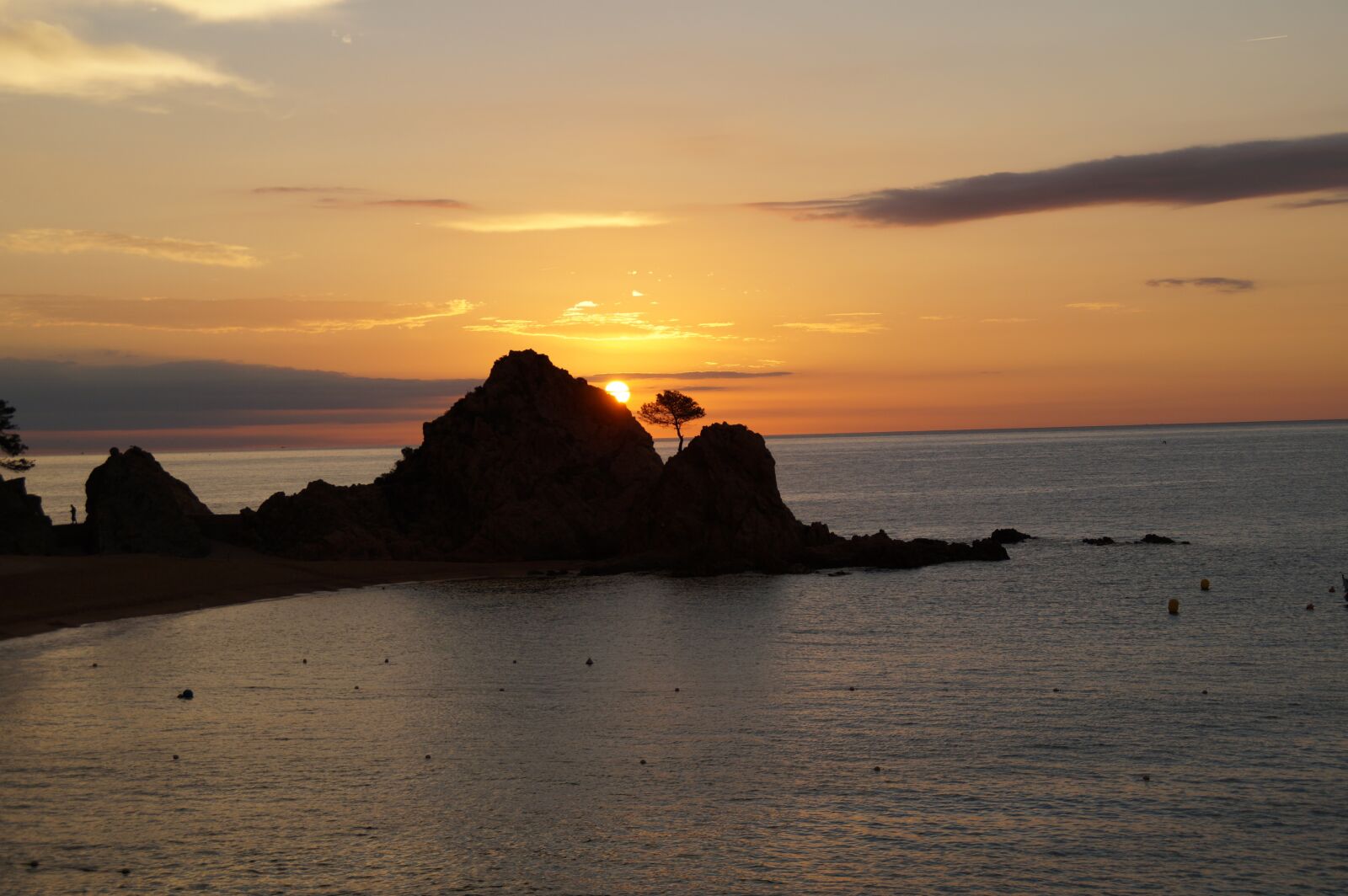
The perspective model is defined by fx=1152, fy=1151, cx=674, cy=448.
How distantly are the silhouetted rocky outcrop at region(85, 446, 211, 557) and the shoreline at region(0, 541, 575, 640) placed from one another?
2605 mm

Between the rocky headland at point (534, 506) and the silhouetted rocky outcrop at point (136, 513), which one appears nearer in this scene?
the silhouetted rocky outcrop at point (136, 513)

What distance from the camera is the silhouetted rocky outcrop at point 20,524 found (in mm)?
70125

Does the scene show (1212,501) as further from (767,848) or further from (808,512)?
(767,848)

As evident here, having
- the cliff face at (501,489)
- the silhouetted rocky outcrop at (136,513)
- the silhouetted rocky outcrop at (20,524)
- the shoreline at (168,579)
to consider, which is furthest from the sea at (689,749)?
the cliff face at (501,489)

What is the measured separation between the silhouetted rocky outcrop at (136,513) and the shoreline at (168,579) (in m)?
2.60

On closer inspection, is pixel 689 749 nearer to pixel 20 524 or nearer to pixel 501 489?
pixel 501 489

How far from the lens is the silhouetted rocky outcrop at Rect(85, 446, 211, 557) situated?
7325 cm

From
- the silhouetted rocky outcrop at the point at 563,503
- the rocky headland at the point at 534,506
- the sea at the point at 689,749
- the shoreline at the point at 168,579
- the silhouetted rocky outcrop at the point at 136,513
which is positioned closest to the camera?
the sea at the point at 689,749

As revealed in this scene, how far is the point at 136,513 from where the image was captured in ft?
243

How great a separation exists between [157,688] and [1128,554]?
65.1m

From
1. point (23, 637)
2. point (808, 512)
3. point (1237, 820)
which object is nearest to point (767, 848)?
point (1237, 820)

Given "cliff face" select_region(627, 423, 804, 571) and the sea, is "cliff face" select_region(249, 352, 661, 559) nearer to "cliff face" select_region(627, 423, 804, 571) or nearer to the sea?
"cliff face" select_region(627, 423, 804, 571)

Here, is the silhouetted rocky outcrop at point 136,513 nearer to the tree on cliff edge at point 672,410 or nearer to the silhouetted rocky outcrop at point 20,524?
the silhouetted rocky outcrop at point 20,524

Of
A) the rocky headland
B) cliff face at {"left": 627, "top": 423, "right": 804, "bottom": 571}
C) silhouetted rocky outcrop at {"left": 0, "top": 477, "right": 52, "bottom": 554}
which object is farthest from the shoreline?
cliff face at {"left": 627, "top": 423, "right": 804, "bottom": 571}
